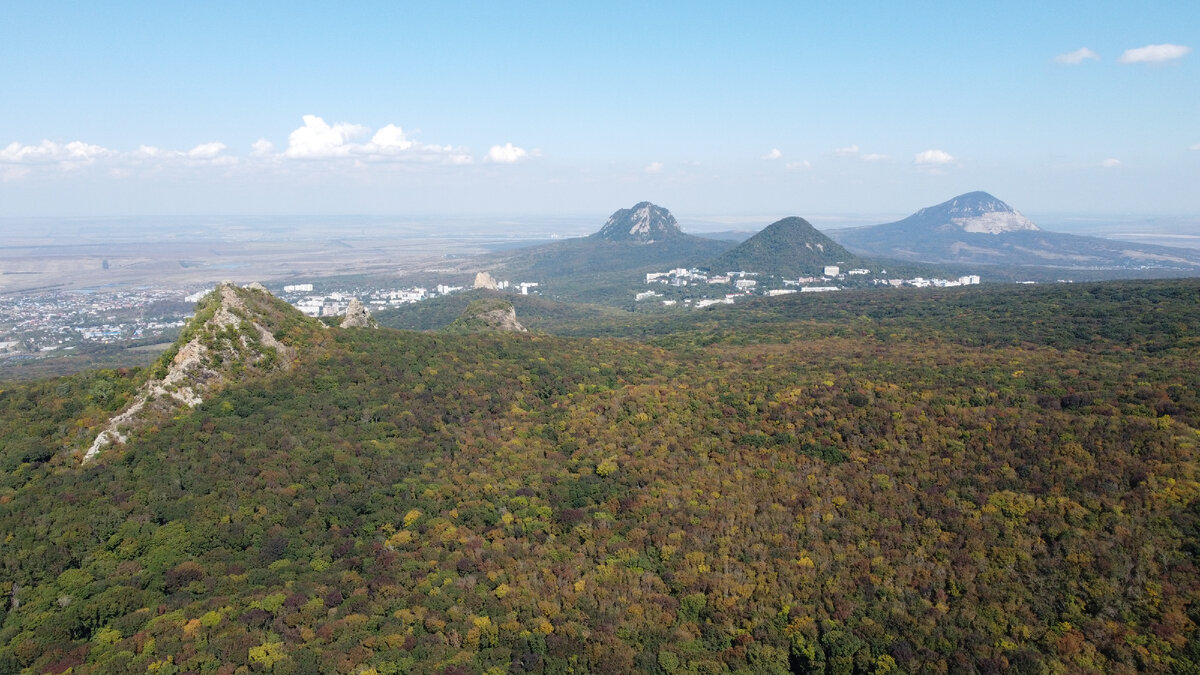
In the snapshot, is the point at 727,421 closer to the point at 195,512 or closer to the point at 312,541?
the point at 312,541

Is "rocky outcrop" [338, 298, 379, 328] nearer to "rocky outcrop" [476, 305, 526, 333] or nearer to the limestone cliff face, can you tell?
the limestone cliff face

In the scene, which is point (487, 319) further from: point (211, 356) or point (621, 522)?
point (621, 522)

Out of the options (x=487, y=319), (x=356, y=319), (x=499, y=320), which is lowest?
(x=499, y=320)

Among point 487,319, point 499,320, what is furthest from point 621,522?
point 499,320

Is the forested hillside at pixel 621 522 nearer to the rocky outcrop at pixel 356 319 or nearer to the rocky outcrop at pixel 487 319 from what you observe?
the rocky outcrop at pixel 356 319

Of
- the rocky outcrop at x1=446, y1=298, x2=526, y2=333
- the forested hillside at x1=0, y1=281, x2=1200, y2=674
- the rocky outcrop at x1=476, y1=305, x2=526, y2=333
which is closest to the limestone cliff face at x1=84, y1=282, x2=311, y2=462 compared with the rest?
the forested hillside at x1=0, y1=281, x2=1200, y2=674

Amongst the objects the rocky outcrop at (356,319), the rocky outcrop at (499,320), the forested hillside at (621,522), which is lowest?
the forested hillside at (621,522)

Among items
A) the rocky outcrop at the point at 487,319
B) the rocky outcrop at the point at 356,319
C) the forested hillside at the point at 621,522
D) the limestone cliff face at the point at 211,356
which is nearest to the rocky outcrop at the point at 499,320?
the rocky outcrop at the point at 487,319
